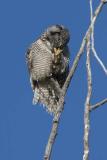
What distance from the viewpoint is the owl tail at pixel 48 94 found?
5.80 metres

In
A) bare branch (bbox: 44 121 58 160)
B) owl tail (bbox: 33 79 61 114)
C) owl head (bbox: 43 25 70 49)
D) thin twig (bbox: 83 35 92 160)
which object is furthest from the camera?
owl head (bbox: 43 25 70 49)

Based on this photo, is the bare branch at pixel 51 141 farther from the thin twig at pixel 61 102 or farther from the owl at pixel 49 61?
the owl at pixel 49 61

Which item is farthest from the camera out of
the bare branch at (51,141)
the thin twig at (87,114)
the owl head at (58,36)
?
the owl head at (58,36)

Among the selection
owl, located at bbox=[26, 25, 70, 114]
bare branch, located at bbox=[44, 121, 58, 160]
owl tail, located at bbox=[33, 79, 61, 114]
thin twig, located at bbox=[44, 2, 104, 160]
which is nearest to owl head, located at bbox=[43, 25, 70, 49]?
owl, located at bbox=[26, 25, 70, 114]

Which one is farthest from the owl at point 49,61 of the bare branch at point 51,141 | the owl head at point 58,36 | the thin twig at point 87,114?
the thin twig at point 87,114

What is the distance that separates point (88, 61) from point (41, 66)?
2.54 meters

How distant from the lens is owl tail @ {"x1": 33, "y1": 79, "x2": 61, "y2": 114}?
5795 millimetres

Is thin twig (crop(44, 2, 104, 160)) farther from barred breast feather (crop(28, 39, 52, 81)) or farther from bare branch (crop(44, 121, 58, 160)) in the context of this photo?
barred breast feather (crop(28, 39, 52, 81))

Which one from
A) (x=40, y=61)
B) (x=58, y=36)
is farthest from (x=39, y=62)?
(x=58, y=36)

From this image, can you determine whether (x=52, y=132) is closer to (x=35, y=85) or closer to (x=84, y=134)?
(x=84, y=134)

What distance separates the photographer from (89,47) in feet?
12.5

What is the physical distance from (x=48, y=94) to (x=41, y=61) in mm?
455

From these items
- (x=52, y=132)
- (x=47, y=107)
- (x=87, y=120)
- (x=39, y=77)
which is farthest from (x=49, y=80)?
(x=87, y=120)

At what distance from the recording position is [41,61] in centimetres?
625
